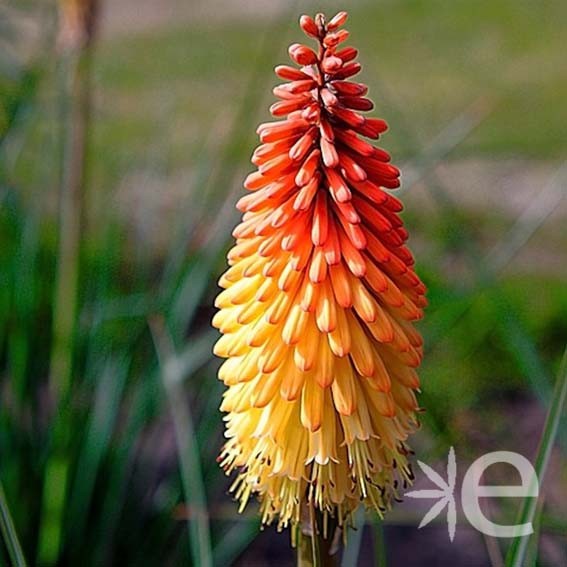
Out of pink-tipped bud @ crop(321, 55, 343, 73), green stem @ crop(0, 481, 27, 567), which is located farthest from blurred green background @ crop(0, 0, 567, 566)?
pink-tipped bud @ crop(321, 55, 343, 73)

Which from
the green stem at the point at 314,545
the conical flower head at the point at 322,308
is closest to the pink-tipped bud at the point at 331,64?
the conical flower head at the point at 322,308

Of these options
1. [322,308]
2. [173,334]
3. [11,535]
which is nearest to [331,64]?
[322,308]

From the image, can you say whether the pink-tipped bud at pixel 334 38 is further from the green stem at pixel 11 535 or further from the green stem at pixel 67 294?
the green stem at pixel 67 294

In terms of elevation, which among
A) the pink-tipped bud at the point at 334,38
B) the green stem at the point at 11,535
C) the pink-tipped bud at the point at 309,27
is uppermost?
the pink-tipped bud at the point at 309,27

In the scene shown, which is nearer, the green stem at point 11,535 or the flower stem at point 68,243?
the green stem at point 11,535

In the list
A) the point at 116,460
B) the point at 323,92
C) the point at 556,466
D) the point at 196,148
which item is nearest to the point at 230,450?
the point at 323,92

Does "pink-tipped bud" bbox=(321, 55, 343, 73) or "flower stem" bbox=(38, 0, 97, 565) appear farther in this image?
"flower stem" bbox=(38, 0, 97, 565)

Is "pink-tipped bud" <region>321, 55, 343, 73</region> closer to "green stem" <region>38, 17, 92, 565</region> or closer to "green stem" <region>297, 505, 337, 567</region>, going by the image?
"green stem" <region>297, 505, 337, 567</region>

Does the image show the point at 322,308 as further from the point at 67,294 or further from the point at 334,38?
the point at 67,294

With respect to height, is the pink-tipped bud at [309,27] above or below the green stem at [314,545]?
above
